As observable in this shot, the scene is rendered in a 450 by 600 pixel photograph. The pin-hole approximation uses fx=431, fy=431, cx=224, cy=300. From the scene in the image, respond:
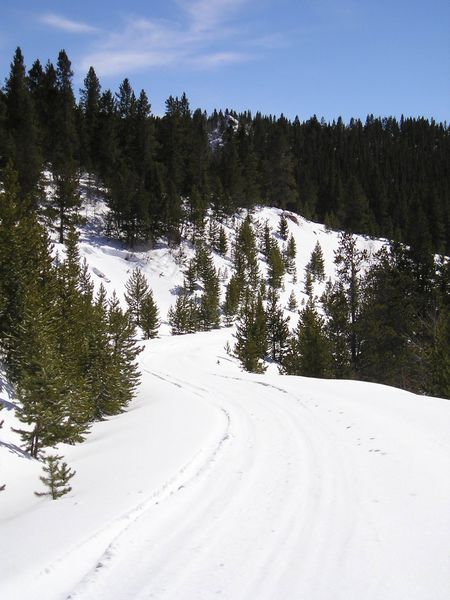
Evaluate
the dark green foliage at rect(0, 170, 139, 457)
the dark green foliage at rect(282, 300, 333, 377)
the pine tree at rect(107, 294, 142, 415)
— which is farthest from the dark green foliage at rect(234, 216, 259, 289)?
the dark green foliage at rect(0, 170, 139, 457)

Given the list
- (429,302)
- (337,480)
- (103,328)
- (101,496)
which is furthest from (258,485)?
(429,302)

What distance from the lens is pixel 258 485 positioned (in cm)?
710

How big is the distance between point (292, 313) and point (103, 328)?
1703 inches

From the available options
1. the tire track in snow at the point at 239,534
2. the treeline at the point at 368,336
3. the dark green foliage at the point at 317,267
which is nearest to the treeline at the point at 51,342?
the tire track in snow at the point at 239,534

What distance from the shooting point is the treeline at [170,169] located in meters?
59.6

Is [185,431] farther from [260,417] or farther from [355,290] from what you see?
[355,290]

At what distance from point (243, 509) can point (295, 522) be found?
0.83 meters

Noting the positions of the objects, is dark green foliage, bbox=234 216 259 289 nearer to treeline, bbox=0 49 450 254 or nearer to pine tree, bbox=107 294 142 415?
treeline, bbox=0 49 450 254

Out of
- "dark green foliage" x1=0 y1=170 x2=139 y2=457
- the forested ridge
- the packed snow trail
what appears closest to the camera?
the packed snow trail

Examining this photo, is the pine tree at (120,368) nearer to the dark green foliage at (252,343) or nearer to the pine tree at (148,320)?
the dark green foliage at (252,343)

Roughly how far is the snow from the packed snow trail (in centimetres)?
2

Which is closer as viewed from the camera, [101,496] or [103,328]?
[101,496]

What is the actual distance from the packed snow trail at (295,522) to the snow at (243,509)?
0.02 m

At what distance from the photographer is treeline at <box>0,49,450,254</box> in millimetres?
59594
